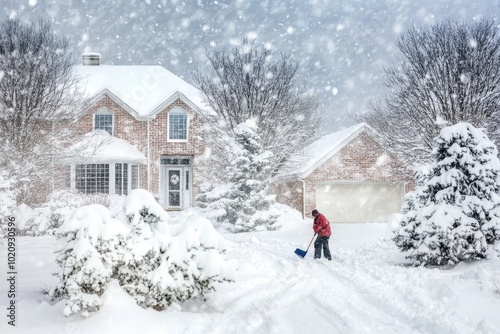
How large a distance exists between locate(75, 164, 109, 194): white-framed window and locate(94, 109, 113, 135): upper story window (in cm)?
230

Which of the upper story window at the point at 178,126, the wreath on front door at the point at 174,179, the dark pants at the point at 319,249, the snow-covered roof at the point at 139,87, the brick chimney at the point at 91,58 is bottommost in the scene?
the dark pants at the point at 319,249

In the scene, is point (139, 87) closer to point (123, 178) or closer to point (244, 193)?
point (123, 178)

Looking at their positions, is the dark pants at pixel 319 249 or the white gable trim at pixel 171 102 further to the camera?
the white gable trim at pixel 171 102

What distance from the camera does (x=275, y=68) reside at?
2633 centimetres

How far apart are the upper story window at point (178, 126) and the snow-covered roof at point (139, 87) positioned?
2.64 feet

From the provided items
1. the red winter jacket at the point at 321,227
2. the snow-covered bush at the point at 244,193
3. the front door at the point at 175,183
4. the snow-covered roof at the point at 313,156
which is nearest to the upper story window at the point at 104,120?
the front door at the point at 175,183

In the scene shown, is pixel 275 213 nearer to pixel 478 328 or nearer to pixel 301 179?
pixel 301 179

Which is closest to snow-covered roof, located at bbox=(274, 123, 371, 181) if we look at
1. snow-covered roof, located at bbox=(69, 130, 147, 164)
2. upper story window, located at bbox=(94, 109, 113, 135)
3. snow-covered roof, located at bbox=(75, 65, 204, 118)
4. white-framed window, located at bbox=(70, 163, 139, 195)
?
snow-covered roof, located at bbox=(75, 65, 204, 118)

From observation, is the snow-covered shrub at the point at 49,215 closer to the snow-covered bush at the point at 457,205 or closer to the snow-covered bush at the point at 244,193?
the snow-covered bush at the point at 244,193

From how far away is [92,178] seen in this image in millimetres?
26719

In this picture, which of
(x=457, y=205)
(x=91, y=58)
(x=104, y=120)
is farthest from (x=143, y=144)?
(x=457, y=205)

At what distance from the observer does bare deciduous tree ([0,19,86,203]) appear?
802 inches

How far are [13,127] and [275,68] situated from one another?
12618 mm

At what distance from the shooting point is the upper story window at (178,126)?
28375 mm
